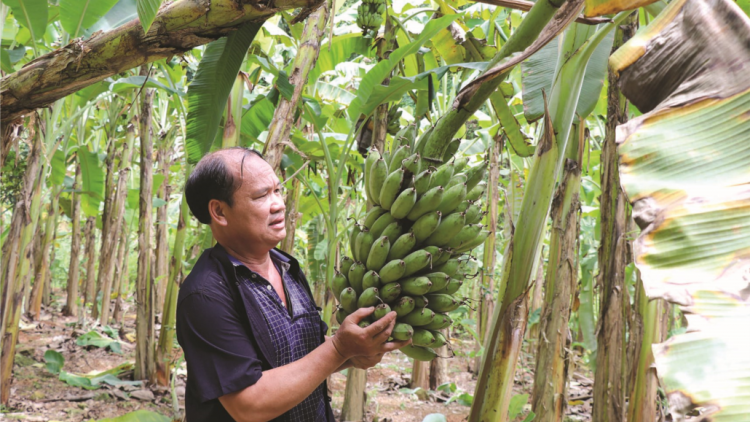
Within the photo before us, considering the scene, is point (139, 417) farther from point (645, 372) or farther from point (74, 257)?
point (74, 257)

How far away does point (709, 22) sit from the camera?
1071 millimetres

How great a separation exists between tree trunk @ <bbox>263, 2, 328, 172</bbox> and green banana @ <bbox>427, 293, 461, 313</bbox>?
2.97 ft

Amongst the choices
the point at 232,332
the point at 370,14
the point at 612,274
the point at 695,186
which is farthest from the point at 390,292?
the point at 370,14

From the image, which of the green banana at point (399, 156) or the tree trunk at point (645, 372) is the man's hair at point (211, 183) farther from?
the tree trunk at point (645, 372)

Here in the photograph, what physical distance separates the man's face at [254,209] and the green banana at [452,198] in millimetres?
460

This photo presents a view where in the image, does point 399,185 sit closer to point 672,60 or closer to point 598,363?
point 672,60

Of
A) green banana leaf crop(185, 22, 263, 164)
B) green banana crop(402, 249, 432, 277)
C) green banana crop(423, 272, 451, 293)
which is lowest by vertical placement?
green banana crop(423, 272, 451, 293)

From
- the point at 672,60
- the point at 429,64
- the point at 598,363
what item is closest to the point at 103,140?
the point at 429,64

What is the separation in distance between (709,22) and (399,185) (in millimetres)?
709

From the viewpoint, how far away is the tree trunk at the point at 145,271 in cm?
382

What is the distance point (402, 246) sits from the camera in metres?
1.16

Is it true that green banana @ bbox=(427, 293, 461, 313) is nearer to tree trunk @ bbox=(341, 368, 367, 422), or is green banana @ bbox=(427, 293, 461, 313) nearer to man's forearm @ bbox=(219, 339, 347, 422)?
man's forearm @ bbox=(219, 339, 347, 422)

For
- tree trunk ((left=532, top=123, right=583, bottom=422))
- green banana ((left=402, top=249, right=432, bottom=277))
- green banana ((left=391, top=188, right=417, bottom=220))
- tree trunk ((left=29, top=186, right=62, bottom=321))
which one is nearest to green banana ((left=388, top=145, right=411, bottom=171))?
green banana ((left=391, top=188, right=417, bottom=220))

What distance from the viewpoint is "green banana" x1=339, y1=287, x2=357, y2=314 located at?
3.94 feet
